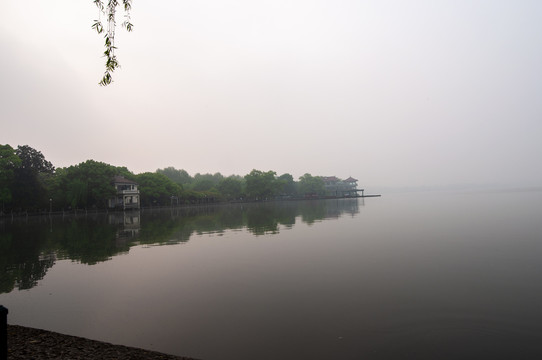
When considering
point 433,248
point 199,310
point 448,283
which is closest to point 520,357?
point 448,283

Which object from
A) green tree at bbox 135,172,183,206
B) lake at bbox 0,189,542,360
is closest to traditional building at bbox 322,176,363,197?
green tree at bbox 135,172,183,206

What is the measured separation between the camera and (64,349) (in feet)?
17.6

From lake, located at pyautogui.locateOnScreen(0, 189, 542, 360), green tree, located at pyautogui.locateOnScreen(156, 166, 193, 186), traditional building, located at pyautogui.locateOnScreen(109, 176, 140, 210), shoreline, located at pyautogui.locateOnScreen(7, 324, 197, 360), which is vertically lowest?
lake, located at pyautogui.locateOnScreen(0, 189, 542, 360)

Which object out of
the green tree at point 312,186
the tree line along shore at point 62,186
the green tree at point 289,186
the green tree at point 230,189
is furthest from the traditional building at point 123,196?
the green tree at point 312,186

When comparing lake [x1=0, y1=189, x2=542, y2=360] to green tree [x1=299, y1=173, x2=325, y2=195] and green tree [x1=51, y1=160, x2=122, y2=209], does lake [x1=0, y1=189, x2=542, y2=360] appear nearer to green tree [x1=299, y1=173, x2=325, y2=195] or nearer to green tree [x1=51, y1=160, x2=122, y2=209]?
green tree [x1=51, y1=160, x2=122, y2=209]

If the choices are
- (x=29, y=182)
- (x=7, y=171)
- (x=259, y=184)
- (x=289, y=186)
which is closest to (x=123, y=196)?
(x=29, y=182)

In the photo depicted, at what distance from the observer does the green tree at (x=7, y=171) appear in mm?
49938

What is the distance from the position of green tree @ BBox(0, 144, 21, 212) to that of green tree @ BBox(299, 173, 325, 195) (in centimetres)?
9073

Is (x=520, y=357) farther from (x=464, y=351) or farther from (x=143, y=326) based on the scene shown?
(x=143, y=326)

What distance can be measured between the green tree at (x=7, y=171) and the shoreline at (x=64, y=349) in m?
58.6

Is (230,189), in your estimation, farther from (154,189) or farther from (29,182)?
(29,182)

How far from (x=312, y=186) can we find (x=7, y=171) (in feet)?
308

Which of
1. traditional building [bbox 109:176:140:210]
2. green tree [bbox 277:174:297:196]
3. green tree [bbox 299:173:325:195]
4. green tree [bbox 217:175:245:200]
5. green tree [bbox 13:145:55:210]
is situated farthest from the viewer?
green tree [bbox 277:174:297:196]

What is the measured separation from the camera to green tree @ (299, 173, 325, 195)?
12198 centimetres
